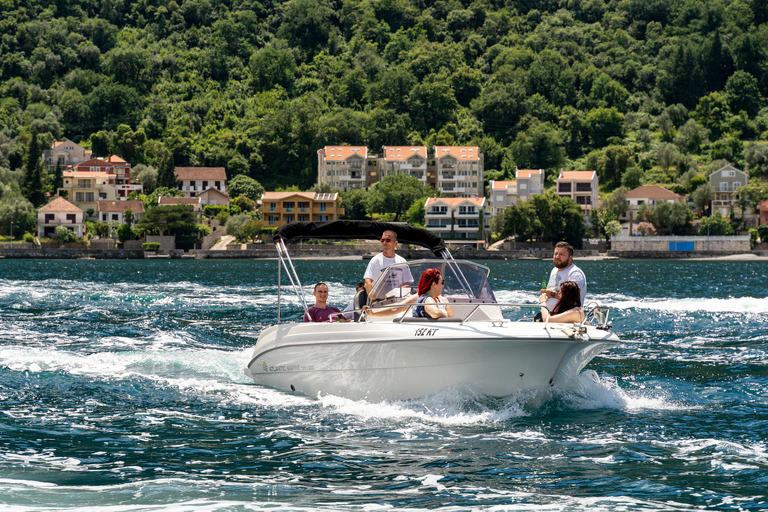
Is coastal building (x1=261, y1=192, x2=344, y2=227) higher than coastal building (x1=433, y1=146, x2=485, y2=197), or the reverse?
coastal building (x1=433, y1=146, x2=485, y2=197)

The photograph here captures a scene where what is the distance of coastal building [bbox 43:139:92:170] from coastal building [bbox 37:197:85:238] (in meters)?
55.0

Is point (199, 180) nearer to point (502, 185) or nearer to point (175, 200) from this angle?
point (175, 200)

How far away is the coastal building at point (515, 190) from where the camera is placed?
142500 millimetres

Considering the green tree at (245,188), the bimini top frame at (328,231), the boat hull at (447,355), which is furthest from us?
the green tree at (245,188)

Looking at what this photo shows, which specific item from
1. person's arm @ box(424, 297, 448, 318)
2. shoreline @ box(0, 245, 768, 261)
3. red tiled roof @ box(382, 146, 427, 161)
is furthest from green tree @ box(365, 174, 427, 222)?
person's arm @ box(424, 297, 448, 318)

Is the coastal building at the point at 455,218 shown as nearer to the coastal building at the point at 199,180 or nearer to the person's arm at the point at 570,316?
the coastal building at the point at 199,180

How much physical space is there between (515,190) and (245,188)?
50.0 meters

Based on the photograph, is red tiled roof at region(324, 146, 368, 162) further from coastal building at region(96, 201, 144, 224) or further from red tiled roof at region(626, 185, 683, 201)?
red tiled roof at region(626, 185, 683, 201)

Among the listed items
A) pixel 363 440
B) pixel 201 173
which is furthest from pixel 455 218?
pixel 363 440

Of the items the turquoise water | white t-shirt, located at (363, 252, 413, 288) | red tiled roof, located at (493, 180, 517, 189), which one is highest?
red tiled roof, located at (493, 180, 517, 189)

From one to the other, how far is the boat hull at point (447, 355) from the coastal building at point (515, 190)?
129 metres

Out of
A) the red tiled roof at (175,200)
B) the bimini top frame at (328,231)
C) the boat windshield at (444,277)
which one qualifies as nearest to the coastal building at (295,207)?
the red tiled roof at (175,200)

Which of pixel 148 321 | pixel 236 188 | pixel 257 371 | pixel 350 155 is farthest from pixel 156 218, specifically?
pixel 257 371

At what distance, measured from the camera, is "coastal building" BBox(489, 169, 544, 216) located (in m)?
142
